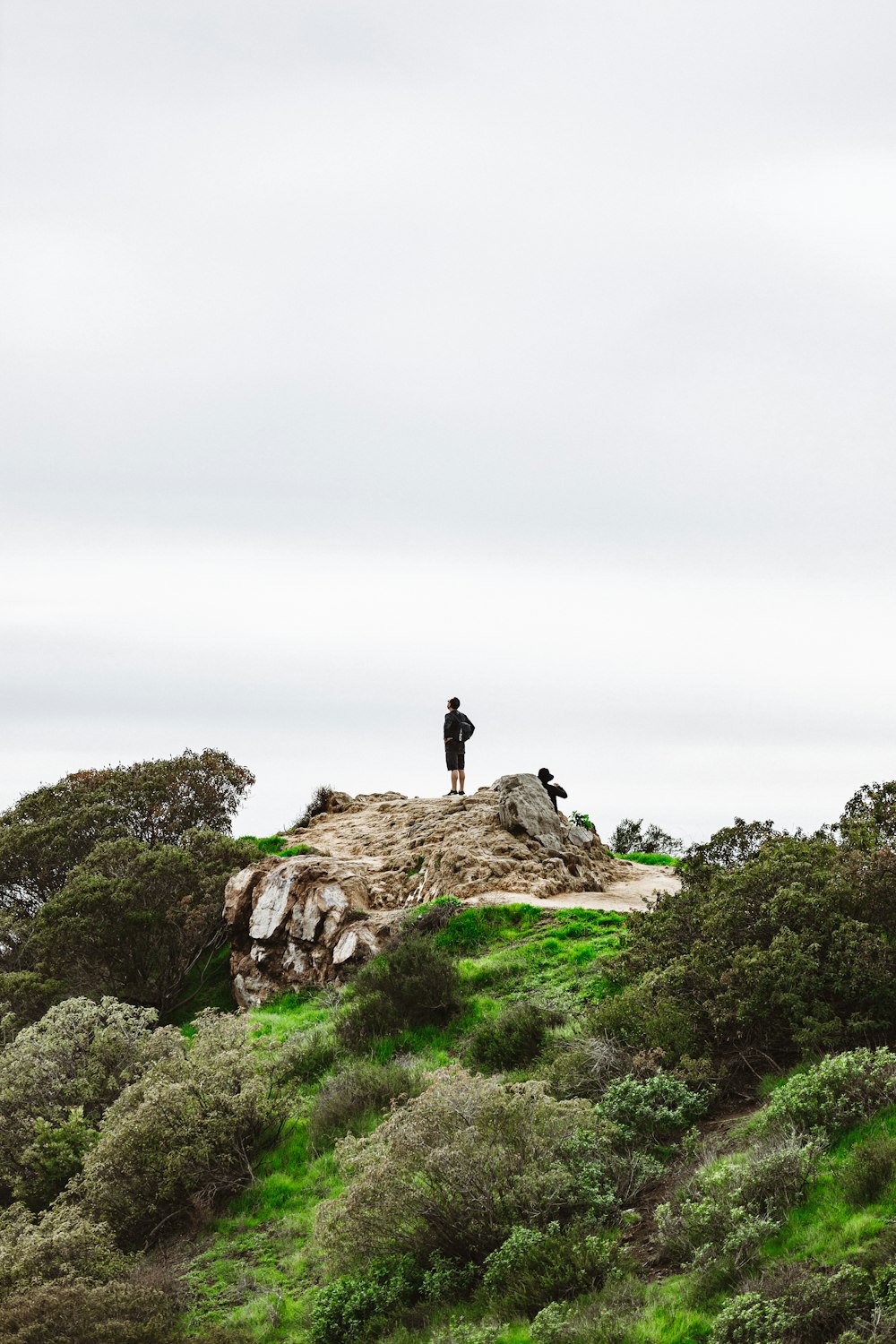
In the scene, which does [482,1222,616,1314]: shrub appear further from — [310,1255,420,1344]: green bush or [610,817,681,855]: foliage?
[610,817,681,855]: foliage

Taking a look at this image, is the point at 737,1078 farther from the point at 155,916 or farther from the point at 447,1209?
the point at 155,916

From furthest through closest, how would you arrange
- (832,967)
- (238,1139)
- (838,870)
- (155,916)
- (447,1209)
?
(155,916) → (238,1139) → (838,870) → (832,967) → (447,1209)

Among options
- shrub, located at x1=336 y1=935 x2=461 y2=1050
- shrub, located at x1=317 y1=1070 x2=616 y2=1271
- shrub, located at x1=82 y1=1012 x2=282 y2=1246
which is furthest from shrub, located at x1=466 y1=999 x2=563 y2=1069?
shrub, located at x1=317 y1=1070 x2=616 y2=1271

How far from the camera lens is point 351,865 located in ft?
75.3

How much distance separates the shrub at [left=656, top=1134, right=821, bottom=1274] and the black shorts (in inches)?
737

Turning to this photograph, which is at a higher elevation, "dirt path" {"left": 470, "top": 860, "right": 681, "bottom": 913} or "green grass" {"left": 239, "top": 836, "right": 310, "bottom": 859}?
"green grass" {"left": 239, "top": 836, "right": 310, "bottom": 859}

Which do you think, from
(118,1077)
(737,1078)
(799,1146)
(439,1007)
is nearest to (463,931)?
(439,1007)

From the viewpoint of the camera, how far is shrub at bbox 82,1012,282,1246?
42.8 ft

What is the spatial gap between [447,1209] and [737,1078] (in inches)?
147

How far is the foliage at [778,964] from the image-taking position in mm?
11258

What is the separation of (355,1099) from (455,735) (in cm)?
1401

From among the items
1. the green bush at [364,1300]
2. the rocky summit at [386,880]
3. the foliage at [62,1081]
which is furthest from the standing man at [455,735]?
the green bush at [364,1300]

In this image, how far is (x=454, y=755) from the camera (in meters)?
28.0

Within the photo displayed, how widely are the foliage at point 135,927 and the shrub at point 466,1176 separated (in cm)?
1273
